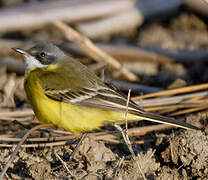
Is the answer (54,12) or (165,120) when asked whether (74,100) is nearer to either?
(165,120)

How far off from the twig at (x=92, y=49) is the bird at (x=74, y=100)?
1.70 metres

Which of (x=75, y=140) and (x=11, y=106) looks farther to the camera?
(x=11, y=106)

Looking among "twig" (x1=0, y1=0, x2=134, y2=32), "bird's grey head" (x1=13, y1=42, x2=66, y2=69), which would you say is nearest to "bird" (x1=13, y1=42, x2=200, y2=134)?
"bird's grey head" (x1=13, y1=42, x2=66, y2=69)

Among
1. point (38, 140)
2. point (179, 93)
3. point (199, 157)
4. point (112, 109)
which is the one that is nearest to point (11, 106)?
point (38, 140)

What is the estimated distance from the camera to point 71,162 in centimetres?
503

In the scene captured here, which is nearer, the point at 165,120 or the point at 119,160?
the point at 119,160

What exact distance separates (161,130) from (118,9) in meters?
4.43

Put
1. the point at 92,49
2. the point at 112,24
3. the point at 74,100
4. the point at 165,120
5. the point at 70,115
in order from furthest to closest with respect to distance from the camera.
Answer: the point at 112,24 < the point at 92,49 < the point at 74,100 < the point at 70,115 < the point at 165,120

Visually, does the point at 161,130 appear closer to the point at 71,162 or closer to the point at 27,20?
the point at 71,162

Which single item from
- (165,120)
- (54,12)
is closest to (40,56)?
(165,120)

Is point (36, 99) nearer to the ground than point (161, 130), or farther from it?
farther from it

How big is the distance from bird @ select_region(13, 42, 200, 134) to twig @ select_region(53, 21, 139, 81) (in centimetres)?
170

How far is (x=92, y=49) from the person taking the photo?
792 centimetres

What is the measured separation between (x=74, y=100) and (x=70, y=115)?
8.8 inches
